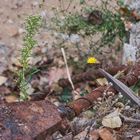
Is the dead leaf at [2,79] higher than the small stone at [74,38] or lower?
lower

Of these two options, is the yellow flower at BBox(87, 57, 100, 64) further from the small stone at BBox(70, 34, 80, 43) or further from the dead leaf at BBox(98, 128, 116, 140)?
the dead leaf at BBox(98, 128, 116, 140)

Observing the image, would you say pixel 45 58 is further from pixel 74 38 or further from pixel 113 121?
pixel 113 121

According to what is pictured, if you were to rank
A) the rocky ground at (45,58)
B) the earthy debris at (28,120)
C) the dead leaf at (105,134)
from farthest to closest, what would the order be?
the rocky ground at (45,58)
the dead leaf at (105,134)
the earthy debris at (28,120)

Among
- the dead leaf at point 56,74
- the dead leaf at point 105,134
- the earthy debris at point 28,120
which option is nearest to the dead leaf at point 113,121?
the dead leaf at point 105,134

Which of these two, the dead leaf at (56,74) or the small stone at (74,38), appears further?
the small stone at (74,38)

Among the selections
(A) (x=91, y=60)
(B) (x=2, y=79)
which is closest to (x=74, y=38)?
(A) (x=91, y=60)

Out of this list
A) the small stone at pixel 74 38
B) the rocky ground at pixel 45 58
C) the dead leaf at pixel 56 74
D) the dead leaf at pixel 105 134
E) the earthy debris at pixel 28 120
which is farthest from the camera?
the small stone at pixel 74 38

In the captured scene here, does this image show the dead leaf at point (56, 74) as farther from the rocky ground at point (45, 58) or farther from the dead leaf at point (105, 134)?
the dead leaf at point (105, 134)

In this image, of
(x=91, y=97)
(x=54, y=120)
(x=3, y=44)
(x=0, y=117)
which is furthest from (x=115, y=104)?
(x=3, y=44)

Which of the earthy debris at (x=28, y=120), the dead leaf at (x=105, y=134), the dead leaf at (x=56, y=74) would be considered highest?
the earthy debris at (x=28, y=120)
